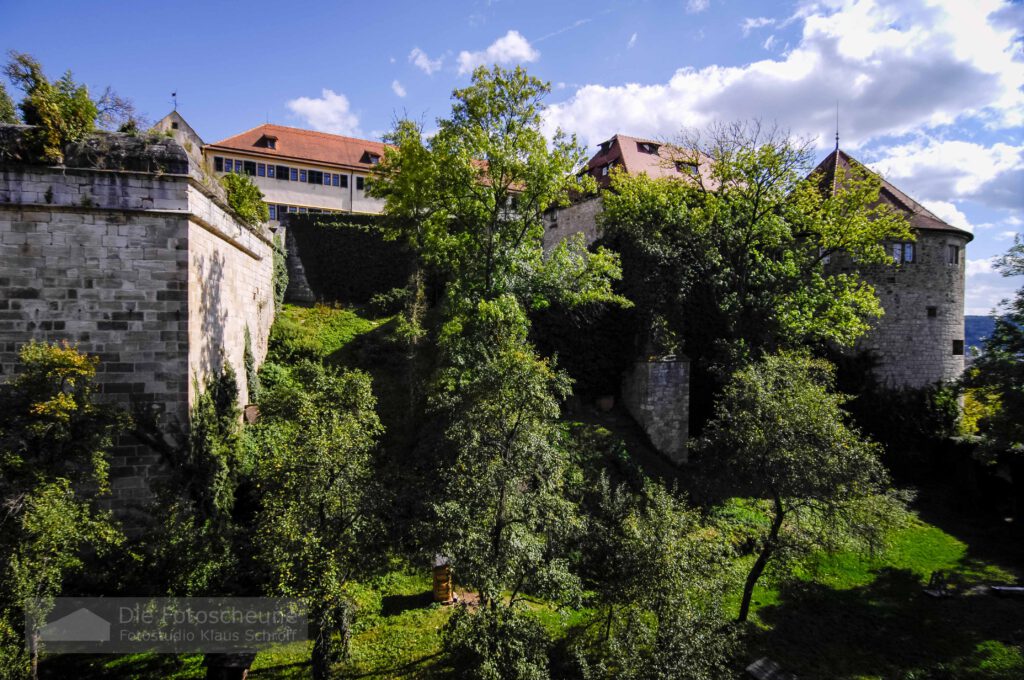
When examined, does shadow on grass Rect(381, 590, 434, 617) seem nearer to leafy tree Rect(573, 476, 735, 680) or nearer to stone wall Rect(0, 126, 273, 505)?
leafy tree Rect(573, 476, 735, 680)

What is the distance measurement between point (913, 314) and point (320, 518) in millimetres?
24390

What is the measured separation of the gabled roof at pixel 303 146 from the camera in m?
31.1

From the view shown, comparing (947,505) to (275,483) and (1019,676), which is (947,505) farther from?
(275,483)

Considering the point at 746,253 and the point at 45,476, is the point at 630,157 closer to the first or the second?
the point at 746,253

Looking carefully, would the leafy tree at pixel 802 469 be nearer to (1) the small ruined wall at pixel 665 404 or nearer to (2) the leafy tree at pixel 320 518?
(1) the small ruined wall at pixel 665 404

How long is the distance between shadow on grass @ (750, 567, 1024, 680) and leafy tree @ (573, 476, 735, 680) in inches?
115

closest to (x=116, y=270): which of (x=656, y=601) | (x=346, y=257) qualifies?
(x=656, y=601)

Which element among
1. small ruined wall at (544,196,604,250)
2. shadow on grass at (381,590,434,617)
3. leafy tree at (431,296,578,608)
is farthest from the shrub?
small ruined wall at (544,196,604,250)

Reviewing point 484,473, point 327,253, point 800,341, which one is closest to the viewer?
point 484,473

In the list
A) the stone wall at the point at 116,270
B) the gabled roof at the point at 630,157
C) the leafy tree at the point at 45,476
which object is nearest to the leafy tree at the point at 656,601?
the leafy tree at the point at 45,476

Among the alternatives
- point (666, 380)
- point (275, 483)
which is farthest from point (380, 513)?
point (666, 380)

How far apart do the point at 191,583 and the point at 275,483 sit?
189 centimetres

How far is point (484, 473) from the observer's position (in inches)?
301

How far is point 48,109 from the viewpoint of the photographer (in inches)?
359
